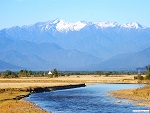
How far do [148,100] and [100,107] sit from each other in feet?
40.1

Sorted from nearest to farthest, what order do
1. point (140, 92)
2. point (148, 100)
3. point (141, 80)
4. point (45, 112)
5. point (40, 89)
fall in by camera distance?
point (45, 112), point (148, 100), point (140, 92), point (40, 89), point (141, 80)

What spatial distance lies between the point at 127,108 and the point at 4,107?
16845mm

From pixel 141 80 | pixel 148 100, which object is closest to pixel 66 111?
pixel 148 100

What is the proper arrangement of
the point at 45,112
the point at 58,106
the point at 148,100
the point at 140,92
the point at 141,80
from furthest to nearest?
the point at 141,80 < the point at 140,92 < the point at 148,100 < the point at 58,106 < the point at 45,112

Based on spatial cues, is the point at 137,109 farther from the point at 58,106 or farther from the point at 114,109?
the point at 58,106

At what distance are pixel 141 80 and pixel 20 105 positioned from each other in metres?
88.5

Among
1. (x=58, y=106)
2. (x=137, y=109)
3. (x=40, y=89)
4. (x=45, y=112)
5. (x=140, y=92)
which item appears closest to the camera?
(x=45, y=112)

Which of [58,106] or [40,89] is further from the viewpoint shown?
[40,89]

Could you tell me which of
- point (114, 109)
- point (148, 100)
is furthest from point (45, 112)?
point (148, 100)

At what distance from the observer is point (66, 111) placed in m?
56.8

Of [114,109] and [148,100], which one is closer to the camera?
[114,109]

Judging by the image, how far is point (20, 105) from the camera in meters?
60.1

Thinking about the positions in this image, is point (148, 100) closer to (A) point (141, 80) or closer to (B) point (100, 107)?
(B) point (100, 107)

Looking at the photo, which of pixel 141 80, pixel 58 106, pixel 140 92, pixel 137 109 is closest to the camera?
pixel 137 109
